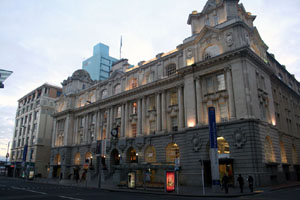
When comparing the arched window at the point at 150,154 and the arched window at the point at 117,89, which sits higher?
the arched window at the point at 117,89

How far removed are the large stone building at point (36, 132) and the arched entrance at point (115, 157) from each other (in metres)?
32.5

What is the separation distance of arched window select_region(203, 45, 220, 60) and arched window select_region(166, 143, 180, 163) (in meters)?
14.9

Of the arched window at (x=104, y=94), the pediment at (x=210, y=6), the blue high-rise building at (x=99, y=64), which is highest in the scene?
the blue high-rise building at (x=99, y=64)

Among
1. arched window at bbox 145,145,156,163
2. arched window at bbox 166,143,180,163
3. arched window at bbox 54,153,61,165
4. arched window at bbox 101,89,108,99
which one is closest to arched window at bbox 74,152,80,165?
arched window at bbox 54,153,61,165

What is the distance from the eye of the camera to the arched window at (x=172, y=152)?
129 ft

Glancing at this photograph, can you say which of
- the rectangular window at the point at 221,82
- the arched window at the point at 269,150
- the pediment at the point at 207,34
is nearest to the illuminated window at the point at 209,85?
the rectangular window at the point at 221,82

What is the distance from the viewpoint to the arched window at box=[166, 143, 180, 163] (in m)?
39.4

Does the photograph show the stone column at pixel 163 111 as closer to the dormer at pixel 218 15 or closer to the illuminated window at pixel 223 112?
the illuminated window at pixel 223 112

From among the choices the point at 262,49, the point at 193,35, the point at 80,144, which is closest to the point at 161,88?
the point at 193,35

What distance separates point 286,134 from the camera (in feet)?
139

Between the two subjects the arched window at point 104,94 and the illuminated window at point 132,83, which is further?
the arched window at point 104,94

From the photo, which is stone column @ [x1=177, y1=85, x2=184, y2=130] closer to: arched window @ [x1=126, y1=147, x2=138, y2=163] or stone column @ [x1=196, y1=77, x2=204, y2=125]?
stone column @ [x1=196, y1=77, x2=204, y2=125]

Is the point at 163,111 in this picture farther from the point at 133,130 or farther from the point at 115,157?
the point at 115,157

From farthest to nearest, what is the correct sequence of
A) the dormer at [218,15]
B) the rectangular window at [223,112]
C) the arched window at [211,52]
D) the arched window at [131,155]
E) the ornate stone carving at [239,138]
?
the arched window at [131,155] → the dormer at [218,15] → the arched window at [211,52] → the rectangular window at [223,112] → the ornate stone carving at [239,138]
